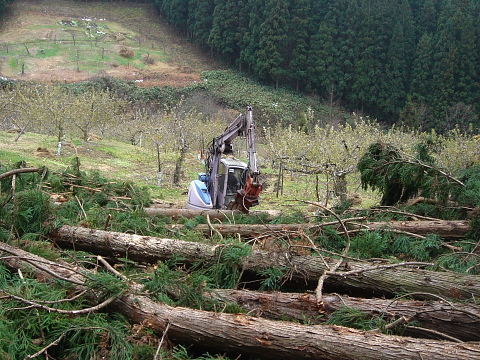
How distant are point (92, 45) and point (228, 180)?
46890 millimetres

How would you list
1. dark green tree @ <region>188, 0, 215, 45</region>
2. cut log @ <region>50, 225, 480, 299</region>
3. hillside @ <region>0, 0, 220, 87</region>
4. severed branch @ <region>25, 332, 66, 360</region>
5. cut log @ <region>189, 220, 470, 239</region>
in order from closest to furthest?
severed branch @ <region>25, 332, 66, 360</region>
cut log @ <region>50, 225, 480, 299</region>
cut log @ <region>189, 220, 470, 239</region>
hillside @ <region>0, 0, 220, 87</region>
dark green tree @ <region>188, 0, 215, 45</region>

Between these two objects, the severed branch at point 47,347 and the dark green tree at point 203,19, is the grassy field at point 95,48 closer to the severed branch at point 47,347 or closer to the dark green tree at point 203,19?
the dark green tree at point 203,19

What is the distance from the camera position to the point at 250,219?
23.1 feet

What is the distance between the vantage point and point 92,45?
2030 inches

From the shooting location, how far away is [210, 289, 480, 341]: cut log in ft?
10.6

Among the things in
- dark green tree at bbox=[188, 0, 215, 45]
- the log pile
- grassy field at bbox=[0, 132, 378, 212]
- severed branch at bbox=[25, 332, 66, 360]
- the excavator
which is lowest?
grassy field at bbox=[0, 132, 378, 212]

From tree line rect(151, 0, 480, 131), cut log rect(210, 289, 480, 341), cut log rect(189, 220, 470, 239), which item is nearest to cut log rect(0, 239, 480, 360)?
cut log rect(210, 289, 480, 341)

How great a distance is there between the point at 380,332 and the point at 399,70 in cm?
4618

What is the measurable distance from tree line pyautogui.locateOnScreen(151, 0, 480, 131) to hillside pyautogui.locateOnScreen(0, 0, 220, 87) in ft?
25.3

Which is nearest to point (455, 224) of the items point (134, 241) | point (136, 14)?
point (134, 241)

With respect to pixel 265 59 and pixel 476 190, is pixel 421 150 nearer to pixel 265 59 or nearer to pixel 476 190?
pixel 476 190

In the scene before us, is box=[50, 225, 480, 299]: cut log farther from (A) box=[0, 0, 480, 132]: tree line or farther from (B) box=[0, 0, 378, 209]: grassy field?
(A) box=[0, 0, 480, 132]: tree line

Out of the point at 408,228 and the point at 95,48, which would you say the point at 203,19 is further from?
the point at 408,228

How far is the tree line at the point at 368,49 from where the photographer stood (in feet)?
134
